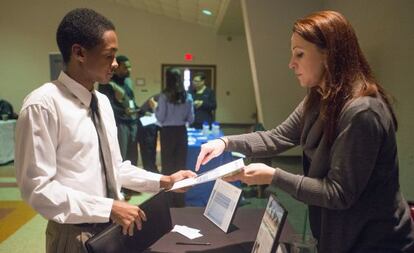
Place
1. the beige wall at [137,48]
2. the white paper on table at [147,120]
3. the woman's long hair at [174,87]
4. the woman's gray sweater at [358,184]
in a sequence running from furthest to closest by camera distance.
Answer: the beige wall at [137,48] < the white paper on table at [147,120] < the woman's long hair at [174,87] < the woman's gray sweater at [358,184]

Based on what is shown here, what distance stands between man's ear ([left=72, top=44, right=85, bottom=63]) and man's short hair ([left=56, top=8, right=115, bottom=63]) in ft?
0.04

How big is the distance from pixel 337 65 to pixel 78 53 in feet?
2.70

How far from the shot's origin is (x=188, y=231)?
1419mm

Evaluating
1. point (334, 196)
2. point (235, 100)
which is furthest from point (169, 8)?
point (334, 196)

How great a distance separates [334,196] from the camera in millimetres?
978

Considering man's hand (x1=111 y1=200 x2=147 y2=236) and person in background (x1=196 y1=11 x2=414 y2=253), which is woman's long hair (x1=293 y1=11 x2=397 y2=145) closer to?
person in background (x1=196 y1=11 x2=414 y2=253)

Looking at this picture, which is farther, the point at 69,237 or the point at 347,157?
the point at 69,237

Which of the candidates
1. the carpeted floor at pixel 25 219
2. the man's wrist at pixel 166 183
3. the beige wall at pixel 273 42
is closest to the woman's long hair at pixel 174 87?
the beige wall at pixel 273 42

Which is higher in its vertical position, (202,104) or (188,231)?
(202,104)

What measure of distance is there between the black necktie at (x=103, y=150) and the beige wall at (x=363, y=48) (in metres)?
2.22

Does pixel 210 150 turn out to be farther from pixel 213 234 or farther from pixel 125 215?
pixel 125 215

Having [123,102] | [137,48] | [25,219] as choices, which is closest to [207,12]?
[137,48]

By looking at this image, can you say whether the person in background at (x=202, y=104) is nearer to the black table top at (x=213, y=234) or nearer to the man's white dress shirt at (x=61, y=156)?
the black table top at (x=213, y=234)

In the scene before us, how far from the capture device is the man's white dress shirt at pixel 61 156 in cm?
99
